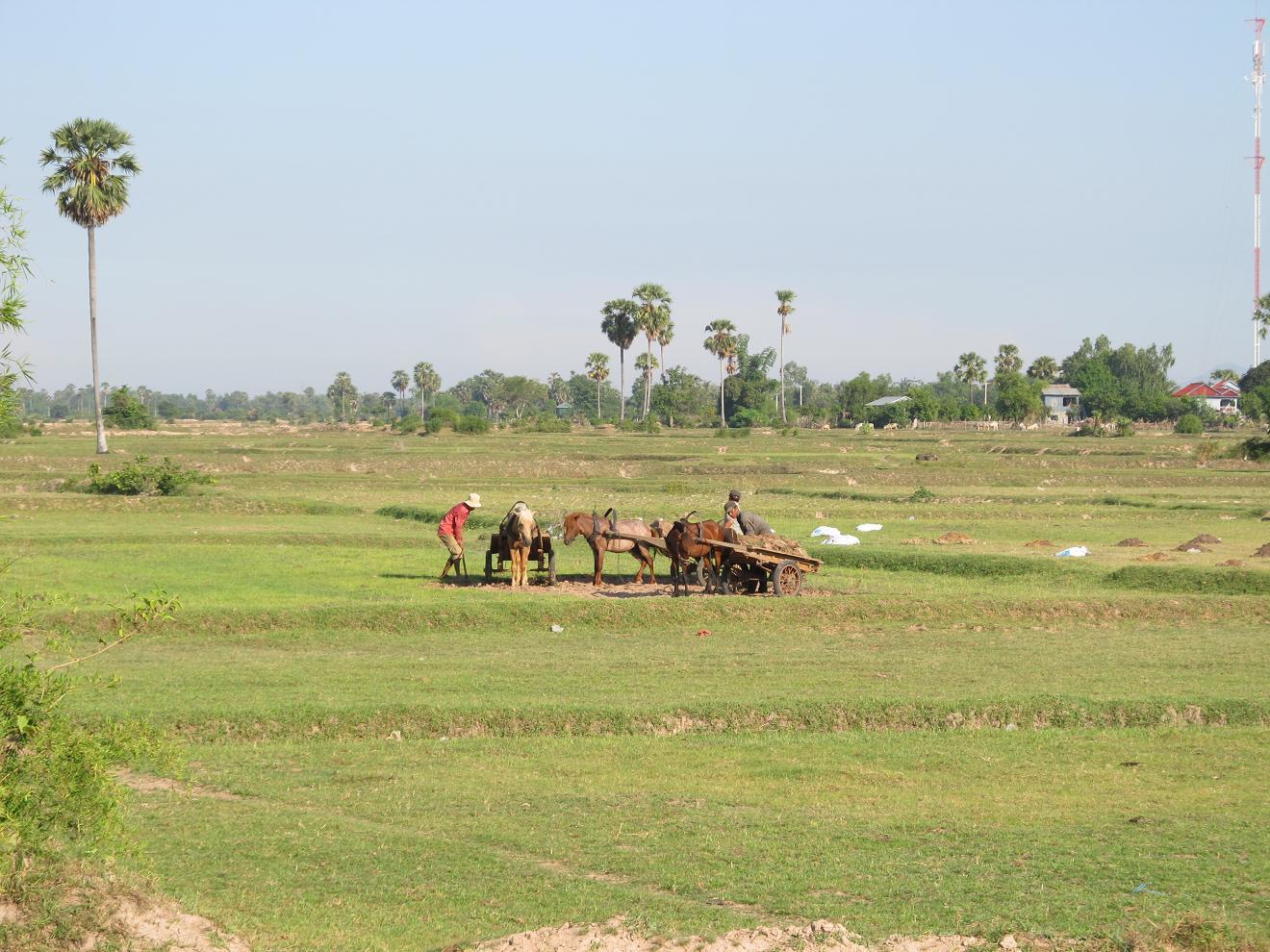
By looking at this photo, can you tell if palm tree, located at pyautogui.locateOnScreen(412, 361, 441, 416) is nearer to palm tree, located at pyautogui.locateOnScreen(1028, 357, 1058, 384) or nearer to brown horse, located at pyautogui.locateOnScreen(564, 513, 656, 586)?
palm tree, located at pyautogui.locateOnScreen(1028, 357, 1058, 384)

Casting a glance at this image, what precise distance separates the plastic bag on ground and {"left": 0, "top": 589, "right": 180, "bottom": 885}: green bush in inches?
926

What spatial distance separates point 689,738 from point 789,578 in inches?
357

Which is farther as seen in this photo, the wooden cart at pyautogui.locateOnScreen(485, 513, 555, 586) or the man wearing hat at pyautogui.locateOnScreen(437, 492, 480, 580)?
the wooden cart at pyautogui.locateOnScreen(485, 513, 555, 586)

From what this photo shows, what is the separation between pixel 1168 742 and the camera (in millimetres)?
14453

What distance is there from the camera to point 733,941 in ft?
27.6

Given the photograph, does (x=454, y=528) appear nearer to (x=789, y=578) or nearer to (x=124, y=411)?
(x=789, y=578)

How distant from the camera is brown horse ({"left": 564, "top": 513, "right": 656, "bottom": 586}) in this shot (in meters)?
25.1

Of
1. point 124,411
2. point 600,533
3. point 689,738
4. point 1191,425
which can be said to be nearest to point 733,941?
point 689,738

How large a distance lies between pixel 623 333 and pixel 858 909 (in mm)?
118451

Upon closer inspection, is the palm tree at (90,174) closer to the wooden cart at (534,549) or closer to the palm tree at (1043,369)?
the wooden cart at (534,549)

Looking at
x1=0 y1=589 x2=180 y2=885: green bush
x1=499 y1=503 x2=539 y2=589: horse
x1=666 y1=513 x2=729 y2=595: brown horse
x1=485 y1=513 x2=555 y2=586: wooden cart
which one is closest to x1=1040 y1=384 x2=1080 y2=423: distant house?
x1=666 y1=513 x2=729 y2=595: brown horse

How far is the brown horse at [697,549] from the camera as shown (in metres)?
23.6

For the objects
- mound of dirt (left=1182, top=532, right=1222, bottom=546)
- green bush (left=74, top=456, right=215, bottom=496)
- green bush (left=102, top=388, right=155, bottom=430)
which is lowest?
mound of dirt (left=1182, top=532, right=1222, bottom=546)

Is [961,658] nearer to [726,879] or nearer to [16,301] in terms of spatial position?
[726,879]
